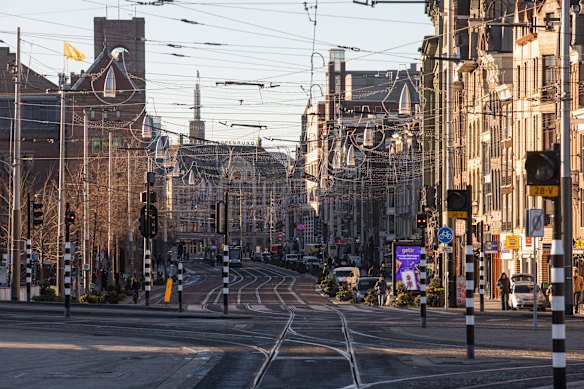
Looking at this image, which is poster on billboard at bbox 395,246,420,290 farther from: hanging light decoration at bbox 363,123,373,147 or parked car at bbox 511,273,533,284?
hanging light decoration at bbox 363,123,373,147

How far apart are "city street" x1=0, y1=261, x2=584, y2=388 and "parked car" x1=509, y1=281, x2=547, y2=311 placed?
985 centimetres

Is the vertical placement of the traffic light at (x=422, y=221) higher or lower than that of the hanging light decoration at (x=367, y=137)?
lower

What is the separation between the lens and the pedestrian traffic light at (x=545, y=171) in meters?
14.5

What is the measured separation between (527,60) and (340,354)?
43974 millimetres

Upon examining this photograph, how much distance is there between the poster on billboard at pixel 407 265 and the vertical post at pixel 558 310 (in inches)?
1680

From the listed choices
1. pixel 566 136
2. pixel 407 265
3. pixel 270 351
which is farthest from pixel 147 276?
pixel 270 351

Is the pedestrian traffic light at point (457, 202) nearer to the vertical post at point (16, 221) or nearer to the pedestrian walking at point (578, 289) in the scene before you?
the pedestrian walking at point (578, 289)

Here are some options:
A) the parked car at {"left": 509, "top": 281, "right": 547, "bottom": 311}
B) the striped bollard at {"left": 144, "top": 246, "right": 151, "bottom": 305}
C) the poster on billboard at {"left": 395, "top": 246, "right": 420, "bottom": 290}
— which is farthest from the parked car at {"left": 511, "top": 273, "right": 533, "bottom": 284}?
the striped bollard at {"left": 144, "top": 246, "right": 151, "bottom": 305}

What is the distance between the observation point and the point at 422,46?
10188 centimetres

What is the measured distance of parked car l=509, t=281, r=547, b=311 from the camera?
55.7 m

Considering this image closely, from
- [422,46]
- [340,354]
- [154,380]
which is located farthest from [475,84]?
[154,380]

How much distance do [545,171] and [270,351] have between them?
44.1 feet

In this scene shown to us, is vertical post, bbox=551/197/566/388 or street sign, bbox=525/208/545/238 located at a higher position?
street sign, bbox=525/208/545/238

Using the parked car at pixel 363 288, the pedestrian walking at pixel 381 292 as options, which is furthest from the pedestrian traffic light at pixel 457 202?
the parked car at pixel 363 288
